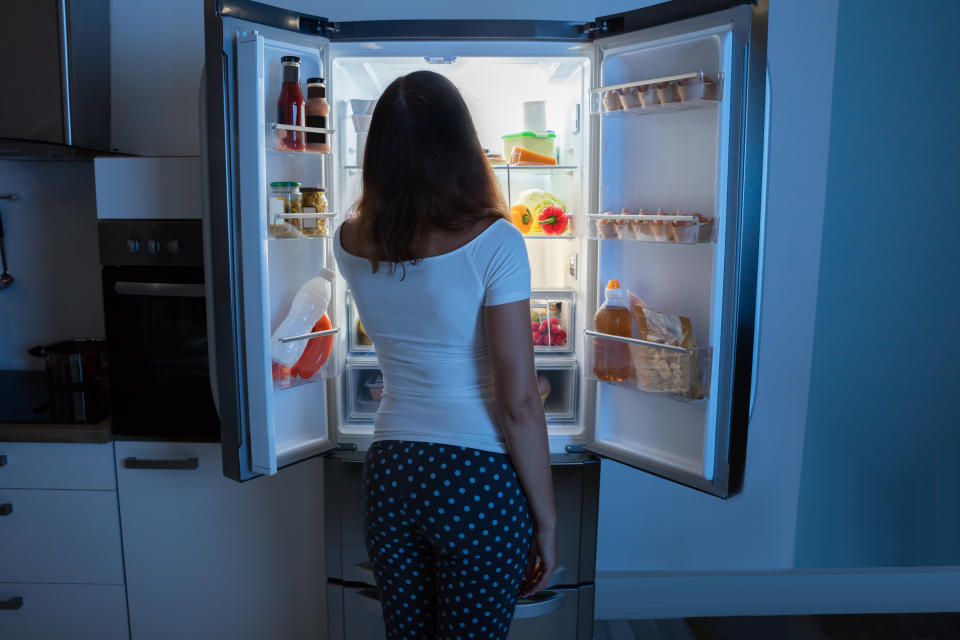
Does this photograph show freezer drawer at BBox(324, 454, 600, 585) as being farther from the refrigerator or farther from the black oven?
the black oven

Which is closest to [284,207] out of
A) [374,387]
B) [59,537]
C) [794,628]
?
[374,387]

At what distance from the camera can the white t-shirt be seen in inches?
40.5

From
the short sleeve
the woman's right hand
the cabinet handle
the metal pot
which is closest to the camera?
the short sleeve

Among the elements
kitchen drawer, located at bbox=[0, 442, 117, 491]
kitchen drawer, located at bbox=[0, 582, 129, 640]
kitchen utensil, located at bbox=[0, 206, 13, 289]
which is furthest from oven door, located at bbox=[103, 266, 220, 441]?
kitchen utensil, located at bbox=[0, 206, 13, 289]

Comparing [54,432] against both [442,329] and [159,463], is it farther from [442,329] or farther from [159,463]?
[442,329]

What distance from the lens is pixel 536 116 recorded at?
181 centimetres

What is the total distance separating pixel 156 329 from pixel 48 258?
0.75m

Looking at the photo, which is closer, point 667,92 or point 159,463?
point 667,92

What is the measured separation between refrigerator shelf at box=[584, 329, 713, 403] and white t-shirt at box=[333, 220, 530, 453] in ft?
1.91

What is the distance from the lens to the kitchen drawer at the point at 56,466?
1792 millimetres

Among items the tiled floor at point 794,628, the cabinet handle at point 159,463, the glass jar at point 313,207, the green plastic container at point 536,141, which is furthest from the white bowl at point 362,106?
the tiled floor at point 794,628

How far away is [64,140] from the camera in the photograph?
1877 mm

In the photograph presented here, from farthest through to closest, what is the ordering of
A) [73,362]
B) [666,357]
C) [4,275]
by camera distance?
[4,275] < [73,362] < [666,357]

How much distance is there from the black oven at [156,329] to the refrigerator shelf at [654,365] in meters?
1.06
